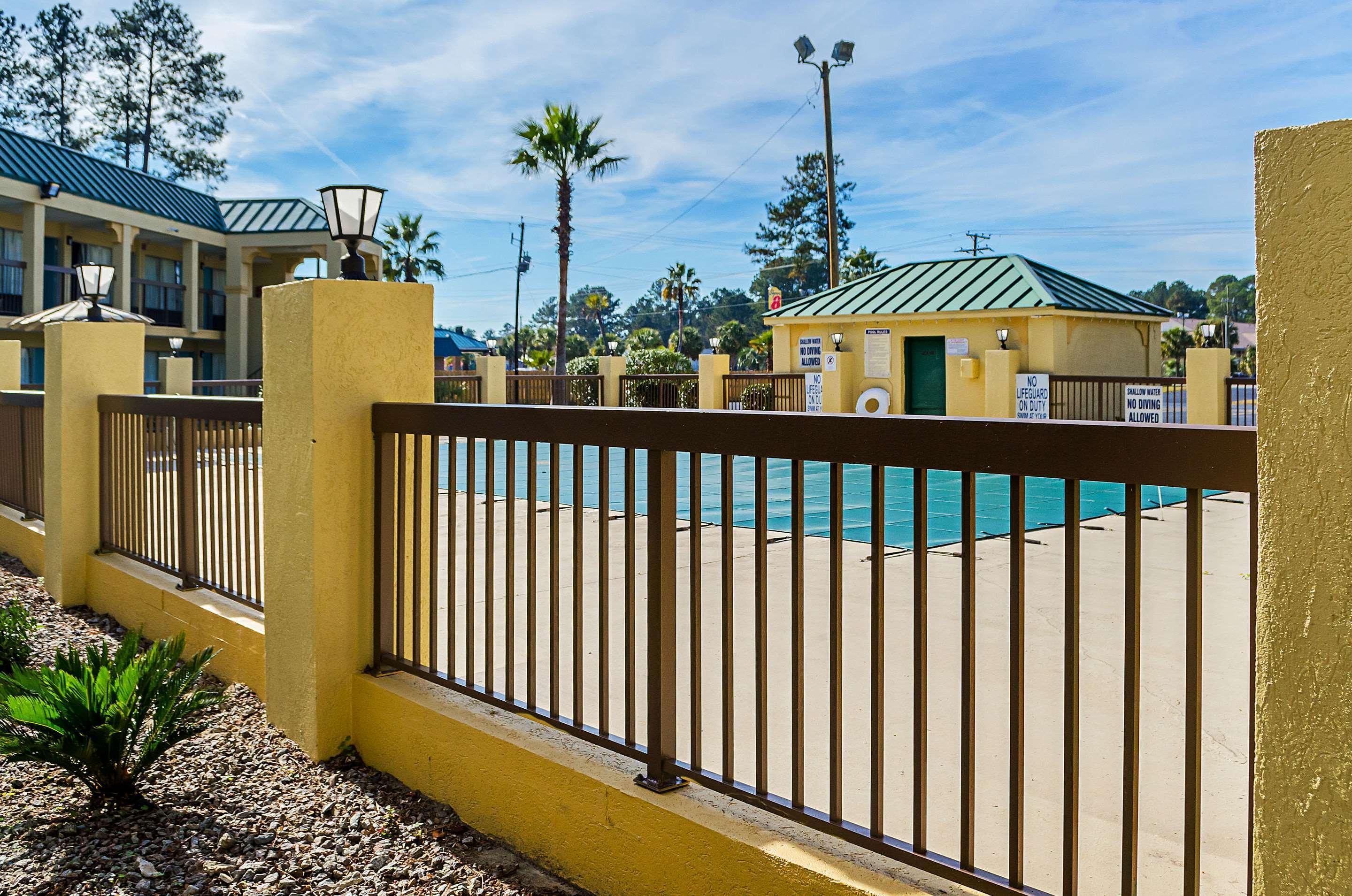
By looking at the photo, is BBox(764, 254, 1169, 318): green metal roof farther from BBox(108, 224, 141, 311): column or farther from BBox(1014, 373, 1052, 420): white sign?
BBox(108, 224, 141, 311): column

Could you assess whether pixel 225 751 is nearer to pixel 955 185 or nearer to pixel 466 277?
pixel 466 277

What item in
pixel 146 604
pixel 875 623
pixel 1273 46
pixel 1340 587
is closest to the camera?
pixel 1340 587

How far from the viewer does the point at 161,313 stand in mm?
29641

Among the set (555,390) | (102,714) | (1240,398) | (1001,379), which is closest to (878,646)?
(102,714)

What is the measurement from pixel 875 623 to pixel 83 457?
654 cm

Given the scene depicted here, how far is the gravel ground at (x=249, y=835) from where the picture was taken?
3.11m

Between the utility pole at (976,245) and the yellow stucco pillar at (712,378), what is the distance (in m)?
42.2

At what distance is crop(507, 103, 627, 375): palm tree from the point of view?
32.0 metres

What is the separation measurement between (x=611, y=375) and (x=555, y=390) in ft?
5.66

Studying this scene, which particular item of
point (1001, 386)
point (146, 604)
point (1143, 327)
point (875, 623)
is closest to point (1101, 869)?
point (875, 623)

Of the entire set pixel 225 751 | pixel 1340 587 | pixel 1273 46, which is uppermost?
pixel 1273 46

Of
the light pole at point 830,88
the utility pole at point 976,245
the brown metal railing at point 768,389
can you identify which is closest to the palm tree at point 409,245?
the light pole at point 830,88

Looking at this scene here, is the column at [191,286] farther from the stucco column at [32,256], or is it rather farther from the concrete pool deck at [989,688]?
the concrete pool deck at [989,688]

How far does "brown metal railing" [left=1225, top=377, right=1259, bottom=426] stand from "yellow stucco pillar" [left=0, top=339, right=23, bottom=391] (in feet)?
57.1
